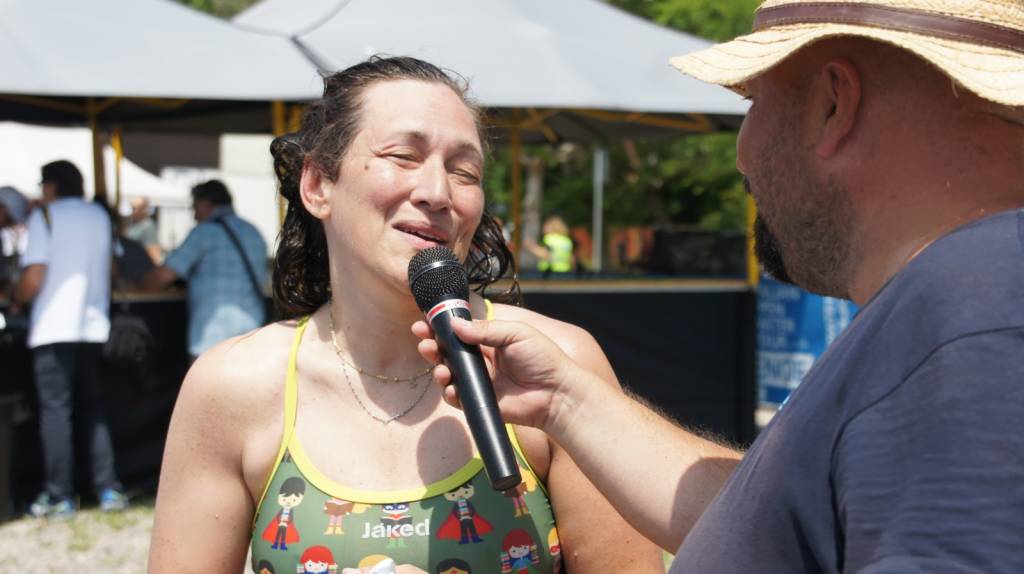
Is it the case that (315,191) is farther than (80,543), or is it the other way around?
(80,543)

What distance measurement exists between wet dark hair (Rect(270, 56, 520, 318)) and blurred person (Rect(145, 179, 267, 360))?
16.2 feet

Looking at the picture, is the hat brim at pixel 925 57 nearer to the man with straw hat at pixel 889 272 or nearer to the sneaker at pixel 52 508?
the man with straw hat at pixel 889 272

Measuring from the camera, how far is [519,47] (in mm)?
8000

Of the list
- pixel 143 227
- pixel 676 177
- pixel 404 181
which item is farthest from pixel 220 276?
pixel 676 177

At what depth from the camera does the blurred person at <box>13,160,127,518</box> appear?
701cm

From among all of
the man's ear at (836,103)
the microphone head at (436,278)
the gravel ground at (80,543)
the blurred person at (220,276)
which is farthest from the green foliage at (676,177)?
the man's ear at (836,103)

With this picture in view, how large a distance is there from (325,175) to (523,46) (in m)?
5.76

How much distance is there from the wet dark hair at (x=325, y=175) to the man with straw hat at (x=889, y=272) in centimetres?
90

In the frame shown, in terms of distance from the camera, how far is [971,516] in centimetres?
112

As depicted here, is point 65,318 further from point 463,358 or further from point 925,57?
point 925,57

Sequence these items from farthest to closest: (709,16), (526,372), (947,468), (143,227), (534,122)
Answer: (709,16), (143,227), (534,122), (526,372), (947,468)

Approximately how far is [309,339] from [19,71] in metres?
5.14

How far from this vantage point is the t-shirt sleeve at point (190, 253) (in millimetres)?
7617

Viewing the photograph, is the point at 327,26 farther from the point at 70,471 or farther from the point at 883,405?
the point at 883,405
